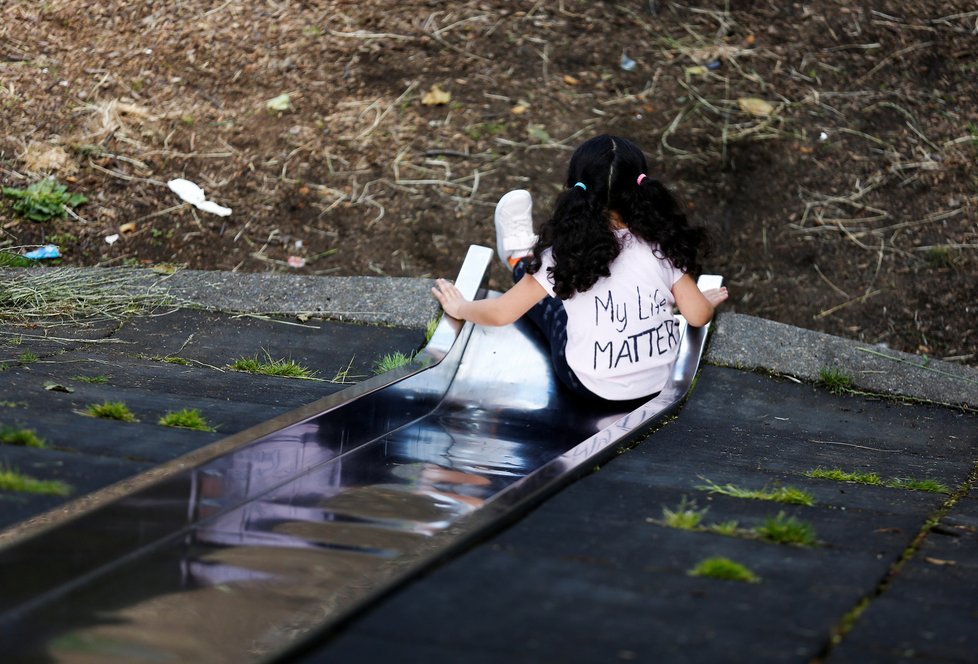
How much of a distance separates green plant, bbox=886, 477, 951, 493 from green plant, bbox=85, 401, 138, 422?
2.19 metres

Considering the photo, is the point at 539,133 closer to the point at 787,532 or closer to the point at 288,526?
the point at 288,526

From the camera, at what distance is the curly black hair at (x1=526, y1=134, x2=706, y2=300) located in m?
4.01

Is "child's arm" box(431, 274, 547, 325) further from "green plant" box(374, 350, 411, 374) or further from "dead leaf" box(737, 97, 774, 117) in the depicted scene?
"dead leaf" box(737, 97, 774, 117)

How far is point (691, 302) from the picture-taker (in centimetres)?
432

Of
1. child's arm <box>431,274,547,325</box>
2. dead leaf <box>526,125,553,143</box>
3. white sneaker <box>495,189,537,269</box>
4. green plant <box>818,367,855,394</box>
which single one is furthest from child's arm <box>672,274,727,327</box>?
dead leaf <box>526,125,553,143</box>

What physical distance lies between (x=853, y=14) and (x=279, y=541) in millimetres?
6682

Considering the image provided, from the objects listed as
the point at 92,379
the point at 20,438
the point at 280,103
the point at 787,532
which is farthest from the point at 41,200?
the point at 787,532

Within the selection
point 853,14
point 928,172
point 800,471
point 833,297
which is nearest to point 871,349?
point 833,297

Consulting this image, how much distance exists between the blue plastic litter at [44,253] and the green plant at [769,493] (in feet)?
14.4

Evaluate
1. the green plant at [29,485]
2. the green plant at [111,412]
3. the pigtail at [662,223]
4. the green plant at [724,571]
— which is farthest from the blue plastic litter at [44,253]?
the green plant at [724,571]

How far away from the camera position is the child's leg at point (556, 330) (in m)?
4.19

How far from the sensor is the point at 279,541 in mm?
2609

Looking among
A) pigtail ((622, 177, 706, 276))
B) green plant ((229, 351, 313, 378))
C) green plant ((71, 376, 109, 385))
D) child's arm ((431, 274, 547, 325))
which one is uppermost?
pigtail ((622, 177, 706, 276))

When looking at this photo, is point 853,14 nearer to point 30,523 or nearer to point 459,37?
point 459,37
